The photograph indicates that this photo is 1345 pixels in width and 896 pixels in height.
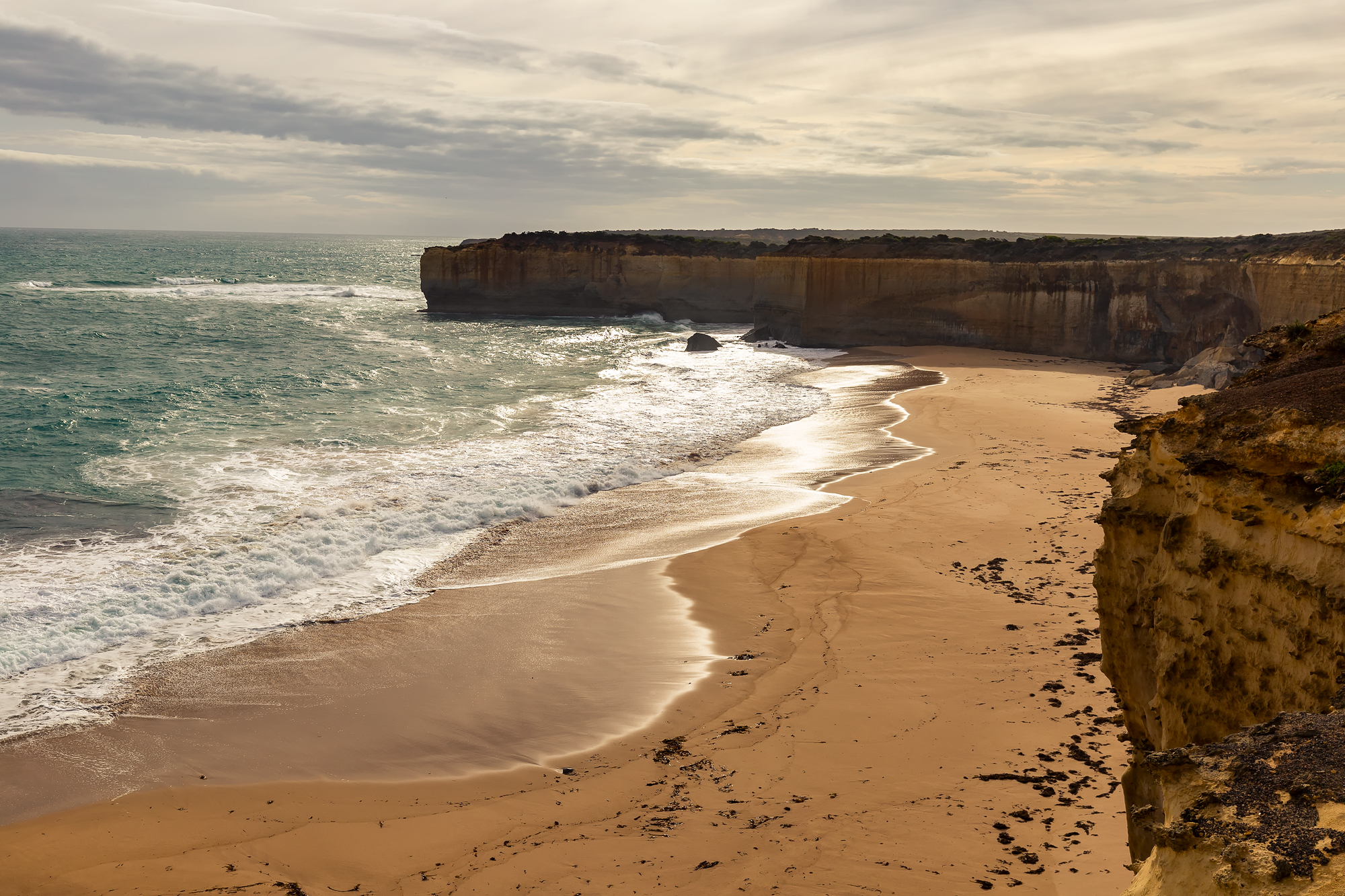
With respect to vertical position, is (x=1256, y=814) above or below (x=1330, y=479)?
below

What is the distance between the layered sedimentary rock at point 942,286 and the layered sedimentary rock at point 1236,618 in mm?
22483

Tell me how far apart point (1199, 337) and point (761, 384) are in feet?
51.3

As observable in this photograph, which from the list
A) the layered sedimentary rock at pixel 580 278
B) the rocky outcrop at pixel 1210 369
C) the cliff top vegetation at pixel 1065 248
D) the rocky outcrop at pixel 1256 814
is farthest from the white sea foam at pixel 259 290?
the rocky outcrop at pixel 1256 814

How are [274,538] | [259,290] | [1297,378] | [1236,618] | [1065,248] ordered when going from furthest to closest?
[259,290]
[1065,248]
[274,538]
[1297,378]
[1236,618]

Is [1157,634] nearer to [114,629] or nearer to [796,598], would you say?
[796,598]

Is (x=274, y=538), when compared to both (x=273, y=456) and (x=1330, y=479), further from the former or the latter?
(x=1330, y=479)

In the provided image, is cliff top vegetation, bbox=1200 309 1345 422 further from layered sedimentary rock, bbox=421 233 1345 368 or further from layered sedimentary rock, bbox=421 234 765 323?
layered sedimentary rock, bbox=421 234 765 323

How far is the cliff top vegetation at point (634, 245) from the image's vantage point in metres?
51.7

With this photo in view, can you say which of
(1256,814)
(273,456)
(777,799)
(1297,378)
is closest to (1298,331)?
(1297,378)

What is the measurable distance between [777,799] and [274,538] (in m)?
9.05

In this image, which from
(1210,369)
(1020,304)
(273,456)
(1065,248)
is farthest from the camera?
(1065,248)

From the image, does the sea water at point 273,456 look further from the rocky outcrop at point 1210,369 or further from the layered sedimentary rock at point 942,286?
the rocky outcrop at point 1210,369

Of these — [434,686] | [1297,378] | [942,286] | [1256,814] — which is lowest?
[434,686]

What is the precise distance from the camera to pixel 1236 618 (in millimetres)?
4363
